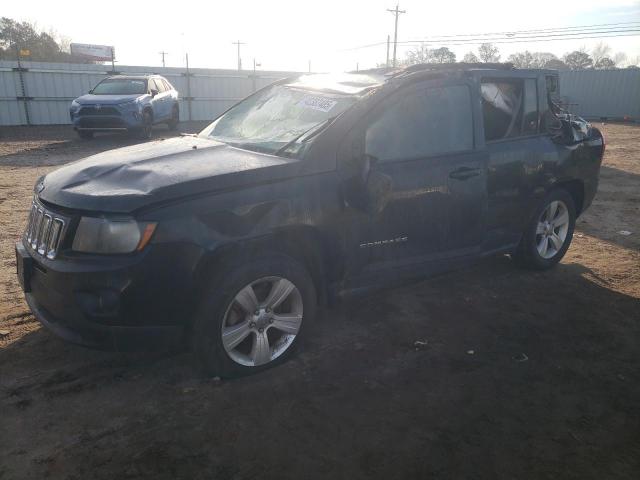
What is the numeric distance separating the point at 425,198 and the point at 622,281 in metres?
2.63

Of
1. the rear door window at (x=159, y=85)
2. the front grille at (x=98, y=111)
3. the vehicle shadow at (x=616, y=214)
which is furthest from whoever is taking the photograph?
the rear door window at (x=159, y=85)

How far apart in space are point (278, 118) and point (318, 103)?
13.8 inches

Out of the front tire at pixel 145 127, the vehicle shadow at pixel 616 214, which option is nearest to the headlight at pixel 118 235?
the vehicle shadow at pixel 616 214

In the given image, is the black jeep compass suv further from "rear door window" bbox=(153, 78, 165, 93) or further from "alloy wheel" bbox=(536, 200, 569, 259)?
"rear door window" bbox=(153, 78, 165, 93)

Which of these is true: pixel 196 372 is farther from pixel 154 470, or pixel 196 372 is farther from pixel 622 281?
pixel 622 281

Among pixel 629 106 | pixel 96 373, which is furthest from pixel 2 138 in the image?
pixel 629 106

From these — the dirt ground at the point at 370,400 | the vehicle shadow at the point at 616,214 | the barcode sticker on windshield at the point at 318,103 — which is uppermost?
the barcode sticker on windshield at the point at 318,103

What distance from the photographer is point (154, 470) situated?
2404 mm

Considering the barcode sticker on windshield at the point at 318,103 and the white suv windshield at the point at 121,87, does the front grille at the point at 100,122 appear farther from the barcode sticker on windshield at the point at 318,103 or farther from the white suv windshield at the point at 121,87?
the barcode sticker on windshield at the point at 318,103

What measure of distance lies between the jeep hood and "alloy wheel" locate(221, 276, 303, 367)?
64 cm

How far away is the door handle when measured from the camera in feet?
12.8

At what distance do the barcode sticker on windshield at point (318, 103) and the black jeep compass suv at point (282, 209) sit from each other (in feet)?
0.06

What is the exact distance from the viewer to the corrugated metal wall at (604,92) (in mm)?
28406

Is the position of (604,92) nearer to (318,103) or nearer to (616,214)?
(616,214)
